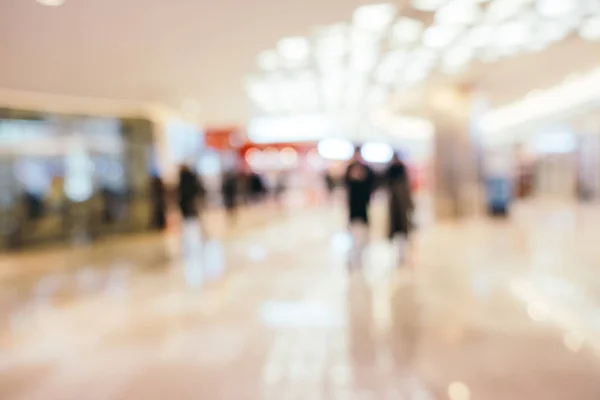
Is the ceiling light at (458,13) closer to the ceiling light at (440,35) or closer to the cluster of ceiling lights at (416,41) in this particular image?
the cluster of ceiling lights at (416,41)

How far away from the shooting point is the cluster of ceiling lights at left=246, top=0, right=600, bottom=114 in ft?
23.9

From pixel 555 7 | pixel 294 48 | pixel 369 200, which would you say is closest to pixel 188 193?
pixel 294 48

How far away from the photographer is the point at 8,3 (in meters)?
5.21

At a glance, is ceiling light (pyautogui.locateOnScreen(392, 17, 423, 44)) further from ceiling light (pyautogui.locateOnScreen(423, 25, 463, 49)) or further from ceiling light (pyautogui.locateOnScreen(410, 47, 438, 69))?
ceiling light (pyautogui.locateOnScreen(410, 47, 438, 69))

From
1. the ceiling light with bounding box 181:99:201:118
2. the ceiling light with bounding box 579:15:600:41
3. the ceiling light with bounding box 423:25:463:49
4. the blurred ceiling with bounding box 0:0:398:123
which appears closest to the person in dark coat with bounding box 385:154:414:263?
the blurred ceiling with bounding box 0:0:398:123

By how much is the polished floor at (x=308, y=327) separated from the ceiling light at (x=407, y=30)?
12.9 feet

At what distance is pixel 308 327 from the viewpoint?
4.66 m

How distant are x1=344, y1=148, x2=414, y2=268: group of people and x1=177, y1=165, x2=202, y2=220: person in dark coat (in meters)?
3.86

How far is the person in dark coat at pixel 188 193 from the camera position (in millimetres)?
10156

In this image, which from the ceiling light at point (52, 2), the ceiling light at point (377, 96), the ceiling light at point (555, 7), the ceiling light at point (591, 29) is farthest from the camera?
the ceiling light at point (377, 96)

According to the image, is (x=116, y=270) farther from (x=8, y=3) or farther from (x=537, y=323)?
(x=537, y=323)

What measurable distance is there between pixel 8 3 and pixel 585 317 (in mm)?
6924

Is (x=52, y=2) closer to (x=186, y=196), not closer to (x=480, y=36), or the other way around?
(x=186, y=196)

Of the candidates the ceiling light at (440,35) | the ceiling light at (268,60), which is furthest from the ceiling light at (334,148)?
the ceiling light at (440,35)
